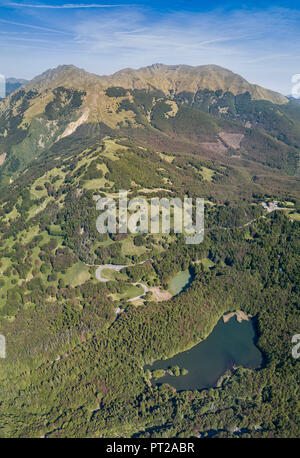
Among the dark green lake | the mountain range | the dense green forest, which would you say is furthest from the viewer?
the dark green lake

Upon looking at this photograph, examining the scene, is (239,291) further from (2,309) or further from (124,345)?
(2,309)

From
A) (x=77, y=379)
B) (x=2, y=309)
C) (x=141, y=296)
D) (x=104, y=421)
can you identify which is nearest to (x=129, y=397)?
(x=104, y=421)

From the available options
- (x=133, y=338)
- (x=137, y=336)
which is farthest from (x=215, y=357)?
(x=133, y=338)

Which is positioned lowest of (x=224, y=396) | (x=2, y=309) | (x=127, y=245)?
(x=224, y=396)

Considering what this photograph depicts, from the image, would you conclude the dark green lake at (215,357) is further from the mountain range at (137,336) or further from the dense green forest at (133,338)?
the dense green forest at (133,338)

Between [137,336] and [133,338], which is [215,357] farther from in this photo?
[133,338]

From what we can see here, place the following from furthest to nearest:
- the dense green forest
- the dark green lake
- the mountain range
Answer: the dark green lake → the mountain range → the dense green forest

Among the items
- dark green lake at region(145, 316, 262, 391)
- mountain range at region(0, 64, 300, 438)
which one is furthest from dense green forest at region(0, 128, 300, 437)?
dark green lake at region(145, 316, 262, 391)

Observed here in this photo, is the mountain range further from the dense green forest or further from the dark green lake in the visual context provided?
the dark green lake

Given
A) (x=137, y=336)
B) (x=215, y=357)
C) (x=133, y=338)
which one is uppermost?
(x=137, y=336)
